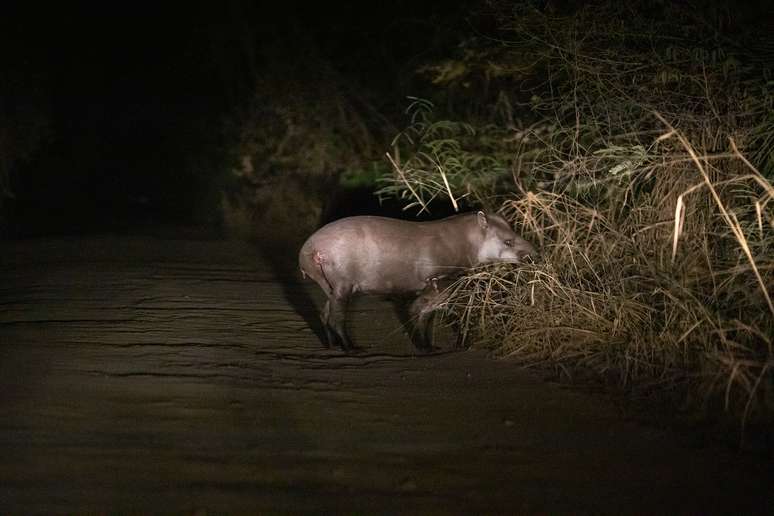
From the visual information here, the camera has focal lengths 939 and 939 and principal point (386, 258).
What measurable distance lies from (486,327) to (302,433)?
328cm

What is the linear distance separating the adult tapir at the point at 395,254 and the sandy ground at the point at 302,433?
1.70ft

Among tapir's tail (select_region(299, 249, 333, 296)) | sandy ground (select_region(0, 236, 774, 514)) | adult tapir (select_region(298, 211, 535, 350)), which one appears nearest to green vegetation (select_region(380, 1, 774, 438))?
adult tapir (select_region(298, 211, 535, 350))

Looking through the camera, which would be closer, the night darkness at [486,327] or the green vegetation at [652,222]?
the night darkness at [486,327]

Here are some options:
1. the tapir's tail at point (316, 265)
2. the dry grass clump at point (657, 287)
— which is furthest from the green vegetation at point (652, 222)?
the tapir's tail at point (316, 265)

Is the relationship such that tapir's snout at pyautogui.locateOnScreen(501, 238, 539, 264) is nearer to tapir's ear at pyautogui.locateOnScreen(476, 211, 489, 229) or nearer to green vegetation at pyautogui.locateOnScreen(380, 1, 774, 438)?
green vegetation at pyautogui.locateOnScreen(380, 1, 774, 438)

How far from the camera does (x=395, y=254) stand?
8.57m

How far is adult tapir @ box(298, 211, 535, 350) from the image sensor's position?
331 inches

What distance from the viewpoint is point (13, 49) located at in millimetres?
23891

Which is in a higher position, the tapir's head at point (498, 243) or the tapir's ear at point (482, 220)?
the tapir's ear at point (482, 220)

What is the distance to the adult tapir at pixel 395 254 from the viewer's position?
8.41 meters

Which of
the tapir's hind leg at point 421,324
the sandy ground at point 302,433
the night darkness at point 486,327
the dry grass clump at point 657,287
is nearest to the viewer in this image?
the sandy ground at point 302,433

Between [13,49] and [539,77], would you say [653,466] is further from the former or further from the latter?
[13,49]

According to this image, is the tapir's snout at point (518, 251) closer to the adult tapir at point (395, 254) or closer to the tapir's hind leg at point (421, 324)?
the adult tapir at point (395, 254)

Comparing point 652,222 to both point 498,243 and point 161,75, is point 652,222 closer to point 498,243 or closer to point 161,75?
point 498,243
